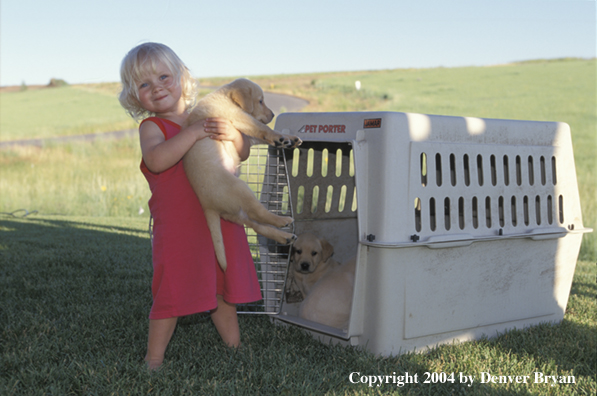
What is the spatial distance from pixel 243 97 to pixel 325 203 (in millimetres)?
1134

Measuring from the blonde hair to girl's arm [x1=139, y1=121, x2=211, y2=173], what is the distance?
7.1 inches

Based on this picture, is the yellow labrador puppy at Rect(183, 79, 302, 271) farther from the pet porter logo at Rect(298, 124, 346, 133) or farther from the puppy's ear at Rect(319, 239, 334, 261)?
the puppy's ear at Rect(319, 239, 334, 261)

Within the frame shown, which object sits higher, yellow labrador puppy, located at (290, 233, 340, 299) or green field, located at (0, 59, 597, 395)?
yellow labrador puppy, located at (290, 233, 340, 299)

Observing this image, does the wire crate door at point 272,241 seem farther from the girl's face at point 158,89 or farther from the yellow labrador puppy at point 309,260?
the girl's face at point 158,89

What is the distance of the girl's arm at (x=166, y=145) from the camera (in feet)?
6.38

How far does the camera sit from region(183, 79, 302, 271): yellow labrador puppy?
2.01 metres

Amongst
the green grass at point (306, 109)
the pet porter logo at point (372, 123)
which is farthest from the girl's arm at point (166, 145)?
the green grass at point (306, 109)

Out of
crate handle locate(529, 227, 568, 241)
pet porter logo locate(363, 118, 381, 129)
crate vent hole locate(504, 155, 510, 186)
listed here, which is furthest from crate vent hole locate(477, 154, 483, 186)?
pet porter logo locate(363, 118, 381, 129)

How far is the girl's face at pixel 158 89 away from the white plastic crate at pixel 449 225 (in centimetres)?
69

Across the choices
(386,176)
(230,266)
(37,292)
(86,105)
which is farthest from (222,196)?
(86,105)

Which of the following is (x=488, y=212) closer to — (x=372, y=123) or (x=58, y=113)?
(x=372, y=123)

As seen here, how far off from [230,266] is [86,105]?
28.0 meters

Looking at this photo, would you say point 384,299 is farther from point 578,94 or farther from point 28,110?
point 28,110

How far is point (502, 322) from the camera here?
8.64 feet
